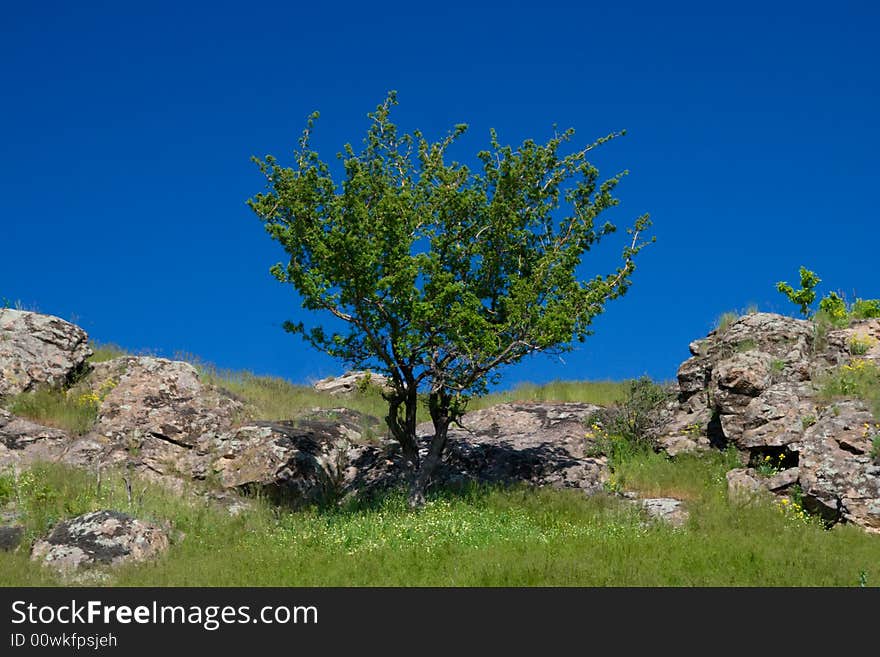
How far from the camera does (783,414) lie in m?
26.1

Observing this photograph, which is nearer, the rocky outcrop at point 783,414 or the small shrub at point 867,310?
the rocky outcrop at point 783,414

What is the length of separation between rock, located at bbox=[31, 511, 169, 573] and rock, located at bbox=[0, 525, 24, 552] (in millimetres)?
832

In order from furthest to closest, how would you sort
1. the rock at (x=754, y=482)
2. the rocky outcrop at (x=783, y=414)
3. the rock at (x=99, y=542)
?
1. the rock at (x=754, y=482)
2. the rocky outcrop at (x=783, y=414)
3. the rock at (x=99, y=542)

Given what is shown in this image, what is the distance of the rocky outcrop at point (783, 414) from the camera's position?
23.0 m

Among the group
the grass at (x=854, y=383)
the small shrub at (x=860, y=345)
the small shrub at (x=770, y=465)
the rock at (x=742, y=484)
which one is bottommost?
the rock at (x=742, y=484)

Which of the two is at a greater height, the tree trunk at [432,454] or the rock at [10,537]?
the tree trunk at [432,454]

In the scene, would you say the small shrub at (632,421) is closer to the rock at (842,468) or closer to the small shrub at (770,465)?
the small shrub at (770,465)

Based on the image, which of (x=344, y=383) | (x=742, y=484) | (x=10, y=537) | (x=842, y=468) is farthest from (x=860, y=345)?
→ (x=10, y=537)

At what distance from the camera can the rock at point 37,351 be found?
98.2 feet

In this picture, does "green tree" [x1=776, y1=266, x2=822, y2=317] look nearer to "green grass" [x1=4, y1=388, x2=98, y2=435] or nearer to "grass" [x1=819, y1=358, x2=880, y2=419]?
"grass" [x1=819, y1=358, x2=880, y2=419]

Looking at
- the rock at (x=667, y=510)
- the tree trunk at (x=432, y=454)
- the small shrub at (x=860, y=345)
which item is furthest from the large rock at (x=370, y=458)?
the small shrub at (x=860, y=345)

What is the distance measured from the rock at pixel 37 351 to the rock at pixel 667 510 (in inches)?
776

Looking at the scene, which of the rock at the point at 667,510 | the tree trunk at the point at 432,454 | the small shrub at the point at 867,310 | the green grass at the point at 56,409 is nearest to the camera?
the rock at the point at 667,510

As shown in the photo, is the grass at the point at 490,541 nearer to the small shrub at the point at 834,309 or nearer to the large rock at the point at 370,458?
the large rock at the point at 370,458
